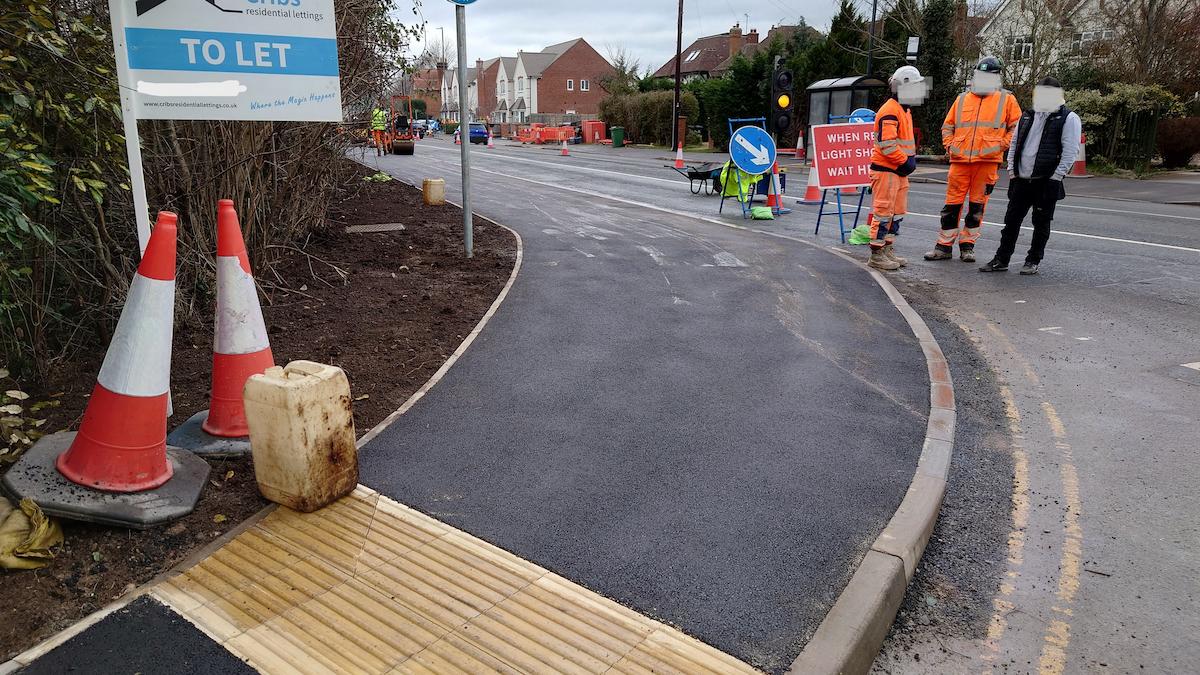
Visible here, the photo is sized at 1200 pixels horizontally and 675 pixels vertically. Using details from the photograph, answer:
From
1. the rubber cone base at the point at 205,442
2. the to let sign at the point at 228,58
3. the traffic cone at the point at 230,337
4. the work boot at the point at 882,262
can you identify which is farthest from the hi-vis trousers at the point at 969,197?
the rubber cone base at the point at 205,442

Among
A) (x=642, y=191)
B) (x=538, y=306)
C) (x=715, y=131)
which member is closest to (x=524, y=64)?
(x=715, y=131)

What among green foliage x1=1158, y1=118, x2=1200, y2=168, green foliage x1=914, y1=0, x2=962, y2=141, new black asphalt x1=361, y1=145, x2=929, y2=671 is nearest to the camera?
new black asphalt x1=361, y1=145, x2=929, y2=671

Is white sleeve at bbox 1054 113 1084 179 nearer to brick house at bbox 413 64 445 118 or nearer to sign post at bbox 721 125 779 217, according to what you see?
sign post at bbox 721 125 779 217

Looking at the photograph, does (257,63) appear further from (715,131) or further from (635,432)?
(715,131)

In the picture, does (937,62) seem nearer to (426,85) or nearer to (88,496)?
(426,85)

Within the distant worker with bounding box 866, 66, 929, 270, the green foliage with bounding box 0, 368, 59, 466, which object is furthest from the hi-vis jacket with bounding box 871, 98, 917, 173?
the green foliage with bounding box 0, 368, 59, 466

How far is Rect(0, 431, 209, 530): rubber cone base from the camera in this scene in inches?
132

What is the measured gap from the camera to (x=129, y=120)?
4.25m

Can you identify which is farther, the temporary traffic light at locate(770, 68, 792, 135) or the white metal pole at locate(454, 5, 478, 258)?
the temporary traffic light at locate(770, 68, 792, 135)

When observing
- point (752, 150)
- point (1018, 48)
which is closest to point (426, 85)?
point (752, 150)

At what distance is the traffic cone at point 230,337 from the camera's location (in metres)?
4.27

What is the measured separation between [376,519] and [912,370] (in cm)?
389

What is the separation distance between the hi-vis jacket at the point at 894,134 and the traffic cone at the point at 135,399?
7394mm

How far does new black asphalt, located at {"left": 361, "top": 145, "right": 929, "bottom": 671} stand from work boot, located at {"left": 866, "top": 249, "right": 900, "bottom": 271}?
3.96ft
